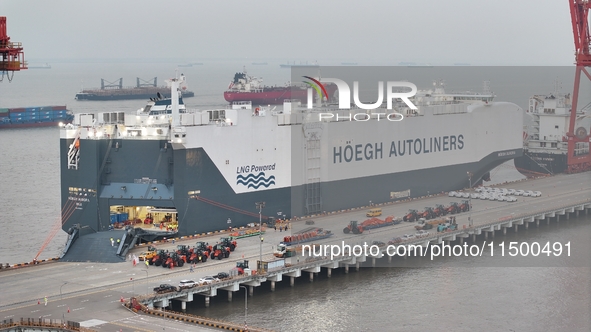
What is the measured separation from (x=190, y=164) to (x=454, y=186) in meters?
19.8

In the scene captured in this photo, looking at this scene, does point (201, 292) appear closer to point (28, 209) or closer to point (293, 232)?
point (293, 232)

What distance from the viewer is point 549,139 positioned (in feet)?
232

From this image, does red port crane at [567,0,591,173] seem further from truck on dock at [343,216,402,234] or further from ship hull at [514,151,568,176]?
truck on dock at [343,216,402,234]

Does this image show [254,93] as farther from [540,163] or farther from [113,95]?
[540,163]

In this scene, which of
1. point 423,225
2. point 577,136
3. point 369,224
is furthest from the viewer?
point 577,136

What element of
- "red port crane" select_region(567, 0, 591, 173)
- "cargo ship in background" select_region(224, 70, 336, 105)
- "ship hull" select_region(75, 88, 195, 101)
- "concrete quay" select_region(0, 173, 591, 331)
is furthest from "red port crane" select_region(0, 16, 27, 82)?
"ship hull" select_region(75, 88, 195, 101)

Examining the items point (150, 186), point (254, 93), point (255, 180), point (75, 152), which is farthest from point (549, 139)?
point (254, 93)

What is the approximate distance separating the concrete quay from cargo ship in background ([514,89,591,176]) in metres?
16.1

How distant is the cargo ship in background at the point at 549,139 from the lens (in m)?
69.6

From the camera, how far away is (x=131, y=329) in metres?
31.8

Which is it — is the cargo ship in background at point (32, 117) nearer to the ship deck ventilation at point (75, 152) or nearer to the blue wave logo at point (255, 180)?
the blue wave logo at point (255, 180)

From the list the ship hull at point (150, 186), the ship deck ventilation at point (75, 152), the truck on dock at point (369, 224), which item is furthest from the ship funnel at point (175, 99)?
the truck on dock at point (369, 224)

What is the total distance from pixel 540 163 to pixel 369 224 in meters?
25.7

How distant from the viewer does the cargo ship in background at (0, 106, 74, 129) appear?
11350 cm
